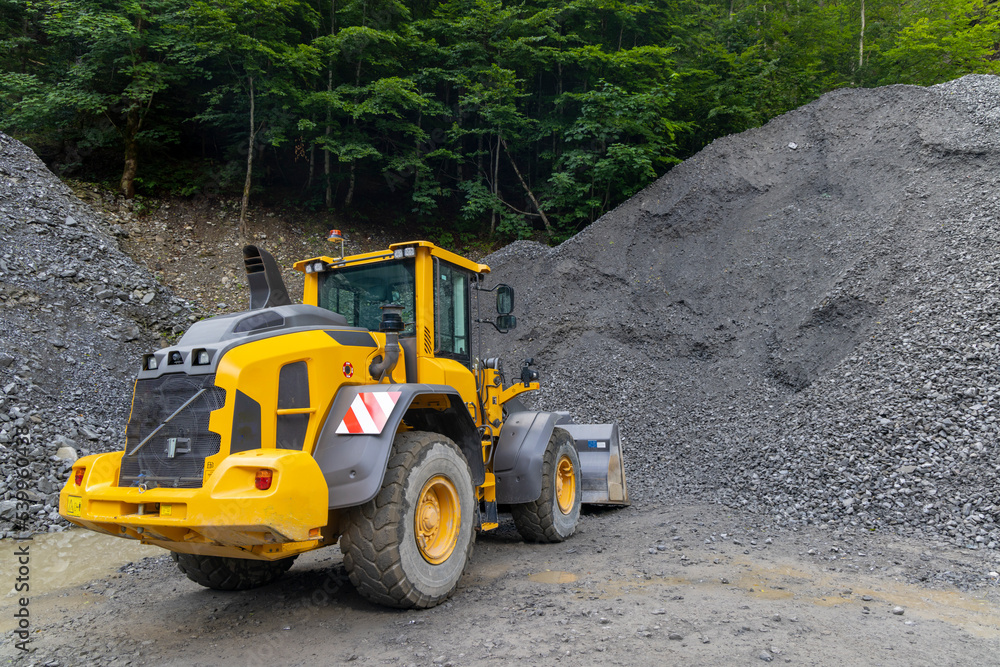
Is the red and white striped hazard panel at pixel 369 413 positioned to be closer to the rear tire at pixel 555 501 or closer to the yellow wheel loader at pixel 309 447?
the yellow wheel loader at pixel 309 447

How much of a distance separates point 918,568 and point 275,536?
482cm

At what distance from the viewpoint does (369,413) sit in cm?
396

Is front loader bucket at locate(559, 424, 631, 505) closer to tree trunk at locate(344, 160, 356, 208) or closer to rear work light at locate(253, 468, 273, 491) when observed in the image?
rear work light at locate(253, 468, 273, 491)

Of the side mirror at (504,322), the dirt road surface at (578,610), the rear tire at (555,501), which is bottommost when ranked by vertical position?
the dirt road surface at (578,610)

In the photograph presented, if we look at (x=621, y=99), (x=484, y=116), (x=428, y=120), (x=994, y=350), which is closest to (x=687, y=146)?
(x=621, y=99)

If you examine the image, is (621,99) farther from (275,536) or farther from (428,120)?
(275,536)

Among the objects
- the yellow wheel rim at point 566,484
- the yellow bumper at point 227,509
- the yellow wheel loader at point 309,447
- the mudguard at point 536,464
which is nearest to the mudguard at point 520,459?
the mudguard at point 536,464

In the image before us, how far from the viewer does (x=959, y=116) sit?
12.9 metres

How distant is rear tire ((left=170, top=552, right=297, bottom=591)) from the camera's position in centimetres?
462

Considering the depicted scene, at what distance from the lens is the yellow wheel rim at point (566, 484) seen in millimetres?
6480

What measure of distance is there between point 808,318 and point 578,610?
8322 mm

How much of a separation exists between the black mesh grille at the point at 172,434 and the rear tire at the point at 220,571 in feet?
3.83

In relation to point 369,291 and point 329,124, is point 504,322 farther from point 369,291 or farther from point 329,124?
point 329,124

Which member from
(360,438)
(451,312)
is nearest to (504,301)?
(451,312)
